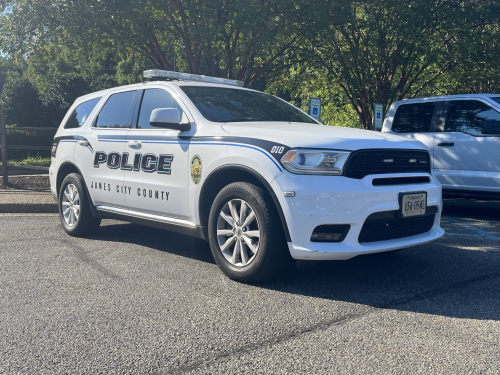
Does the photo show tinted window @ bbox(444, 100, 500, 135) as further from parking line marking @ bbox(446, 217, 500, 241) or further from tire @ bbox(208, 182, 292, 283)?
tire @ bbox(208, 182, 292, 283)

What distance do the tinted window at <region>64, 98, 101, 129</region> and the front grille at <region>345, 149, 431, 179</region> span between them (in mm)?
3788

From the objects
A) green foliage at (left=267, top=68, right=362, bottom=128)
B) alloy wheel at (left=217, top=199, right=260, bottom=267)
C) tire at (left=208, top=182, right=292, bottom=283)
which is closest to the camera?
tire at (left=208, top=182, right=292, bottom=283)

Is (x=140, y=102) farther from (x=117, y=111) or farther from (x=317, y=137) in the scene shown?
(x=317, y=137)

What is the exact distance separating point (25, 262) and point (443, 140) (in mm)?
6518

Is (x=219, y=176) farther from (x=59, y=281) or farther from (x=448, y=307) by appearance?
(x=448, y=307)

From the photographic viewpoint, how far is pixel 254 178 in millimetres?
4449

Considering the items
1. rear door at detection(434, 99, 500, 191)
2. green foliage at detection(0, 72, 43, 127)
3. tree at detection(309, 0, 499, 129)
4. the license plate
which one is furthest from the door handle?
green foliage at detection(0, 72, 43, 127)

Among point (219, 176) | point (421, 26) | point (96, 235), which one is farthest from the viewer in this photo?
point (421, 26)

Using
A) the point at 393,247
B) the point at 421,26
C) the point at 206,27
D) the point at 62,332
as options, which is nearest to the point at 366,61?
the point at 421,26

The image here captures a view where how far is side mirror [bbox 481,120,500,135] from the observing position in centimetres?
804

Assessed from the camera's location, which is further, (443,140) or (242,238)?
(443,140)

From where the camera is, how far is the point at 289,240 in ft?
13.4

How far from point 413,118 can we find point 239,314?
264 inches

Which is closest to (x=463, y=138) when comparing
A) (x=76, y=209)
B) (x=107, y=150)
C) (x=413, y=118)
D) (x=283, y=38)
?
(x=413, y=118)
